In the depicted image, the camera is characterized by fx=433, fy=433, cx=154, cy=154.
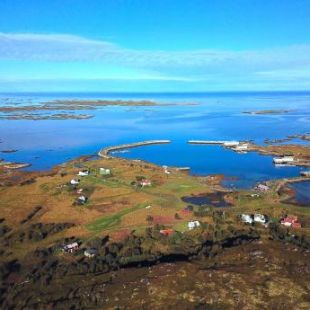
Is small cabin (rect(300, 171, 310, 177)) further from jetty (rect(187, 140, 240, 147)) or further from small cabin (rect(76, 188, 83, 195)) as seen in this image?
small cabin (rect(76, 188, 83, 195))

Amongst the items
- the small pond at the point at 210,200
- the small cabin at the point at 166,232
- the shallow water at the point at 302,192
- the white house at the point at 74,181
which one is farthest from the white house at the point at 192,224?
the white house at the point at 74,181

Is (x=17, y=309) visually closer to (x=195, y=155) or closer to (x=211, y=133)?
(x=195, y=155)

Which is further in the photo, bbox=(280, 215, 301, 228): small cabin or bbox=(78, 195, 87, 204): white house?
bbox=(78, 195, 87, 204): white house

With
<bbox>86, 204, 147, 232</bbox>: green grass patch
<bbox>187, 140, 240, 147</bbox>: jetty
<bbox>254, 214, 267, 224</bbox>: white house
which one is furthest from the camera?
<bbox>187, 140, 240, 147</bbox>: jetty

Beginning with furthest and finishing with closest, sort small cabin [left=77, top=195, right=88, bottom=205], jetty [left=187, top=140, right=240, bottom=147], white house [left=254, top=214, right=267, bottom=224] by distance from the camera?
jetty [left=187, top=140, right=240, bottom=147], small cabin [left=77, top=195, right=88, bottom=205], white house [left=254, top=214, right=267, bottom=224]

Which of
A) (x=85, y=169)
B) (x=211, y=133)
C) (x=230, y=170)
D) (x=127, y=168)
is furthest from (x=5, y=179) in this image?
(x=211, y=133)

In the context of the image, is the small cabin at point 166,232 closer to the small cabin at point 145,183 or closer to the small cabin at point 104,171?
the small cabin at point 145,183

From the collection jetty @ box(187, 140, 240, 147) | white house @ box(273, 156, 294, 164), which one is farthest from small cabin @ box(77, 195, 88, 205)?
jetty @ box(187, 140, 240, 147)

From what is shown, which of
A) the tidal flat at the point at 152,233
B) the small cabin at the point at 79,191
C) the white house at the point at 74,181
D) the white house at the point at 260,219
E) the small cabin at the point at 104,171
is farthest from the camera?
the small cabin at the point at 104,171

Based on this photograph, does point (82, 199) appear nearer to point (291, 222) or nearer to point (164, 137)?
point (291, 222)
